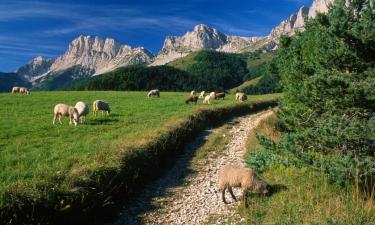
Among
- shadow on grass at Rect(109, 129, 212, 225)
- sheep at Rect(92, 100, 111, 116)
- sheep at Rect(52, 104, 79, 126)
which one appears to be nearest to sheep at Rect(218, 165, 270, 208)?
shadow on grass at Rect(109, 129, 212, 225)

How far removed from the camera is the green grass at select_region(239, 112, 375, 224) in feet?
37.8

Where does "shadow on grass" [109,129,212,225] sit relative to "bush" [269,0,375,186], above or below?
below

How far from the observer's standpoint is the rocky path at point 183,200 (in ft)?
48.6

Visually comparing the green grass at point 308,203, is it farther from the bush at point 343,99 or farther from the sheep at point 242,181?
the bush at point 343,99

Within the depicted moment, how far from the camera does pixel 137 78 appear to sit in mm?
171125

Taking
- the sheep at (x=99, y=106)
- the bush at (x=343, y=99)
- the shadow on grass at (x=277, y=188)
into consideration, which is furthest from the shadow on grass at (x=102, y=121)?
the bush at (x=343, y=99)

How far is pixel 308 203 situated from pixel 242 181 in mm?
2892

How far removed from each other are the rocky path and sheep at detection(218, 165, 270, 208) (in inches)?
32.3

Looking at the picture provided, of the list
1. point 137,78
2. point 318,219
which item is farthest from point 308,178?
point 137,78

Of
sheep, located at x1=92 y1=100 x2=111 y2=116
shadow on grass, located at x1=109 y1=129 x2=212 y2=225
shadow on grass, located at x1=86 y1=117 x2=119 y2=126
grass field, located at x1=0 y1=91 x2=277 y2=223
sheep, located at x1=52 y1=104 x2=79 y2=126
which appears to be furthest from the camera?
sheep, located at x1=92 y1=100 x2=111 y2=116

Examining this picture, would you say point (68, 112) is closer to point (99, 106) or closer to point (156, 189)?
point (99, 106)

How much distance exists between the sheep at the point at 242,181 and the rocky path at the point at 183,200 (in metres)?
0.82

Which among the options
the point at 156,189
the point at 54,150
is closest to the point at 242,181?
the point at 156,189

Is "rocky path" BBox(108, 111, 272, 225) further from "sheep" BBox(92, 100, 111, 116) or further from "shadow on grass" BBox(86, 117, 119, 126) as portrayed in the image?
"sheep" BBox(92, 100, 111, 116)
